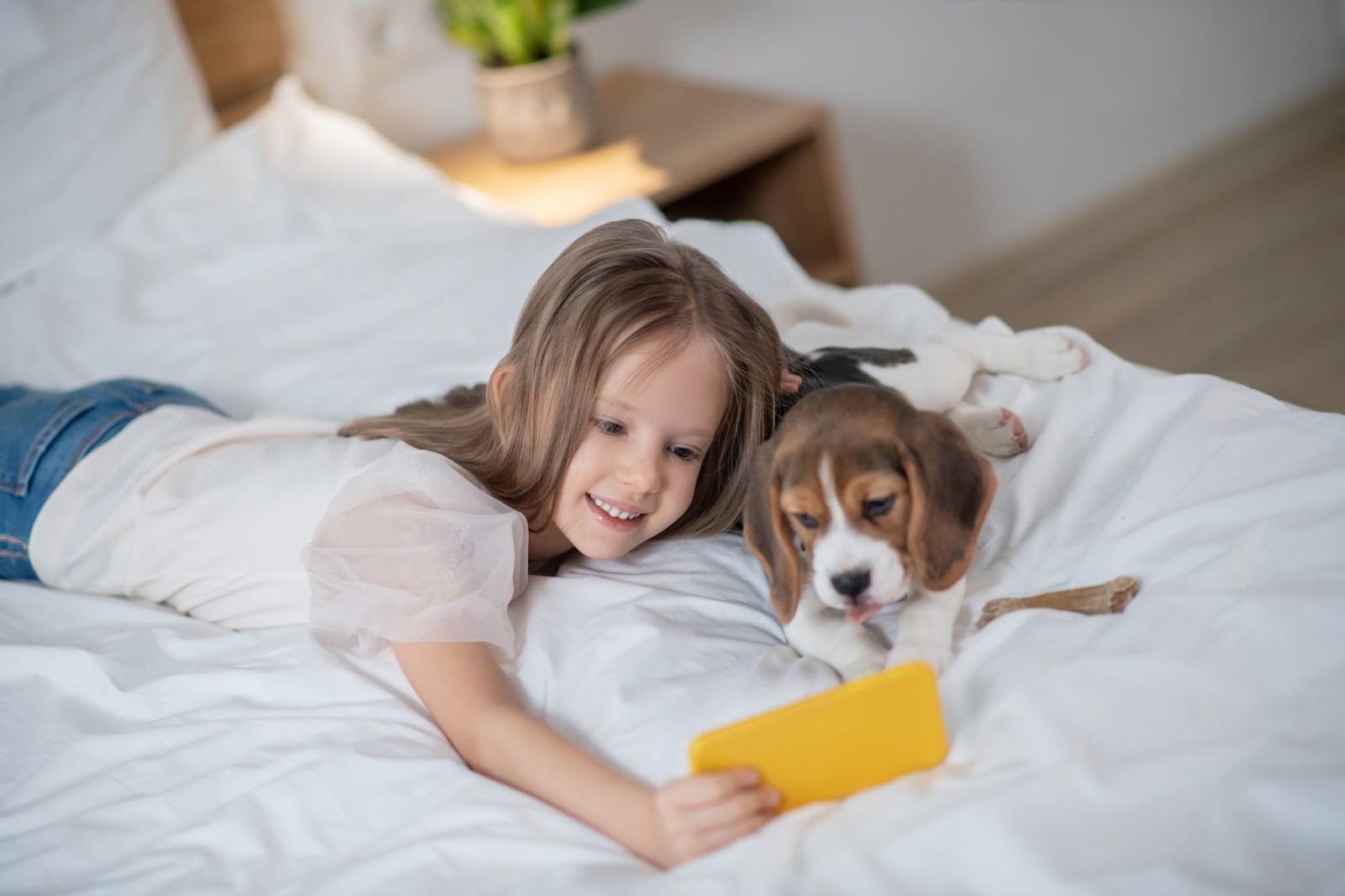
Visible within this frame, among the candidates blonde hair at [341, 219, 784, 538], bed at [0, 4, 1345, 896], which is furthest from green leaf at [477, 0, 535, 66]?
blonde hair at [341, 219, 784, 538]

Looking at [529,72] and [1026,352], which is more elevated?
[529,72]

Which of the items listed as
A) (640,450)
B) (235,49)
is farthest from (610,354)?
(235,49)

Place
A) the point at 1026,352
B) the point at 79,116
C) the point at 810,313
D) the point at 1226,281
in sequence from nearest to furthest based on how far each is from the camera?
1. the point at 1026,352
2. the point at 810,313
3. the point at 79,116
4. the point at 1226,281

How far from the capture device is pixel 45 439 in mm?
1499

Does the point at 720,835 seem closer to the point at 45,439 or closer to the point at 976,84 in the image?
the point at 45,439

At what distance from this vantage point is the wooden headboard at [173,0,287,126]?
2.36m

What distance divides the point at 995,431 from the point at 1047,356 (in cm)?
15

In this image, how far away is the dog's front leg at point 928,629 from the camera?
958 mm

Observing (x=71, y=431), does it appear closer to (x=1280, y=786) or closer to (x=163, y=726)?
(x=163, y=726)

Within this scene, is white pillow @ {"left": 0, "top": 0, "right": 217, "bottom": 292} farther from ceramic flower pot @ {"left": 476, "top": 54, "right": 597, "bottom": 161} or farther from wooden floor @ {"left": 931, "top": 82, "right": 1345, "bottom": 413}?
wooden floor @ {"left": 931, "top": 82, "right": 1345, "bottom": 413}

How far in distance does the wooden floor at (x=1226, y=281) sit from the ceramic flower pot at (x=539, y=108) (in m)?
1.19

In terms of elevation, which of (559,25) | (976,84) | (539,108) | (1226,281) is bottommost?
(1226,281)

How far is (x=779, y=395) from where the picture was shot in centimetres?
119

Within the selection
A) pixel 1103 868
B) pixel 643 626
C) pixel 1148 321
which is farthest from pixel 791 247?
pixel 1103 868
